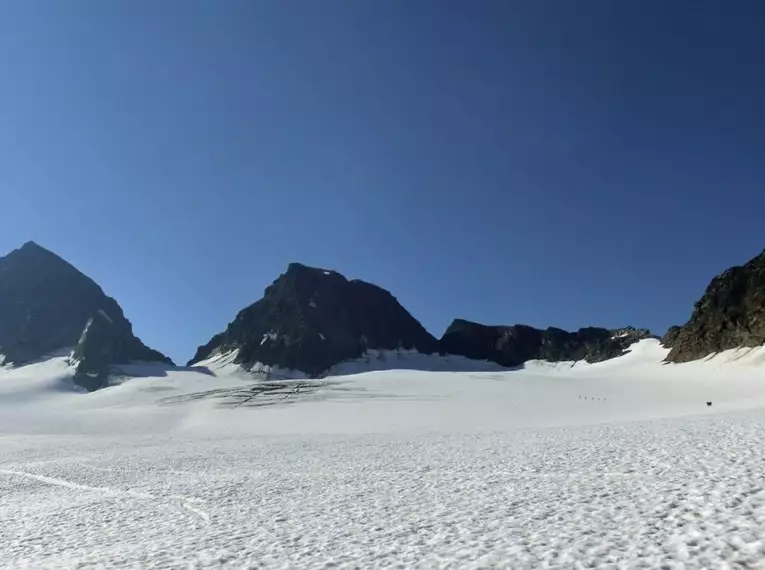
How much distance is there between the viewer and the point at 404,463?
70.7 feet

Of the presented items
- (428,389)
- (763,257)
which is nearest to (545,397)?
(428,389)

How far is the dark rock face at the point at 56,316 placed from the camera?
13625 cm

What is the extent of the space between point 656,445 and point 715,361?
73955mm

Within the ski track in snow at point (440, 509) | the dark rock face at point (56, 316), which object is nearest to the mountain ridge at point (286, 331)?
the dark rock face at point (56, 316)

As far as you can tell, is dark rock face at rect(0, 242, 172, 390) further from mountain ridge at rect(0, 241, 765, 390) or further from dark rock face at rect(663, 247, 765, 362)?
dark rock face at rect(663, 247, 765, 362)

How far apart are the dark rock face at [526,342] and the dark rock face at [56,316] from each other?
87315mm

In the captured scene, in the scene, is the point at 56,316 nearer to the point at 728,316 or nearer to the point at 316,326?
the point at 316,326

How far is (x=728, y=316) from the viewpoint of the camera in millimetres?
89500

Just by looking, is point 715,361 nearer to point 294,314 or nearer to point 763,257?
point 763,257

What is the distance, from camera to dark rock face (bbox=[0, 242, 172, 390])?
136250 mm

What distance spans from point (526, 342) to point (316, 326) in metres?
65.7

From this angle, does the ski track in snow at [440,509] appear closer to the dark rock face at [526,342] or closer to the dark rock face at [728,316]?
the dark rock face at [728,316]

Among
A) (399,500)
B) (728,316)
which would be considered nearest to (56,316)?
(728,316)

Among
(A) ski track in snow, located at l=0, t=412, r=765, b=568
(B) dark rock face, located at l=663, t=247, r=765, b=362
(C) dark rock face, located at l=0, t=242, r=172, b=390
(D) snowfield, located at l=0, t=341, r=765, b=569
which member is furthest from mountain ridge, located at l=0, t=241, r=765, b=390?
(A) ski track in snow, located at l=0, t=412, r=765, b=568
